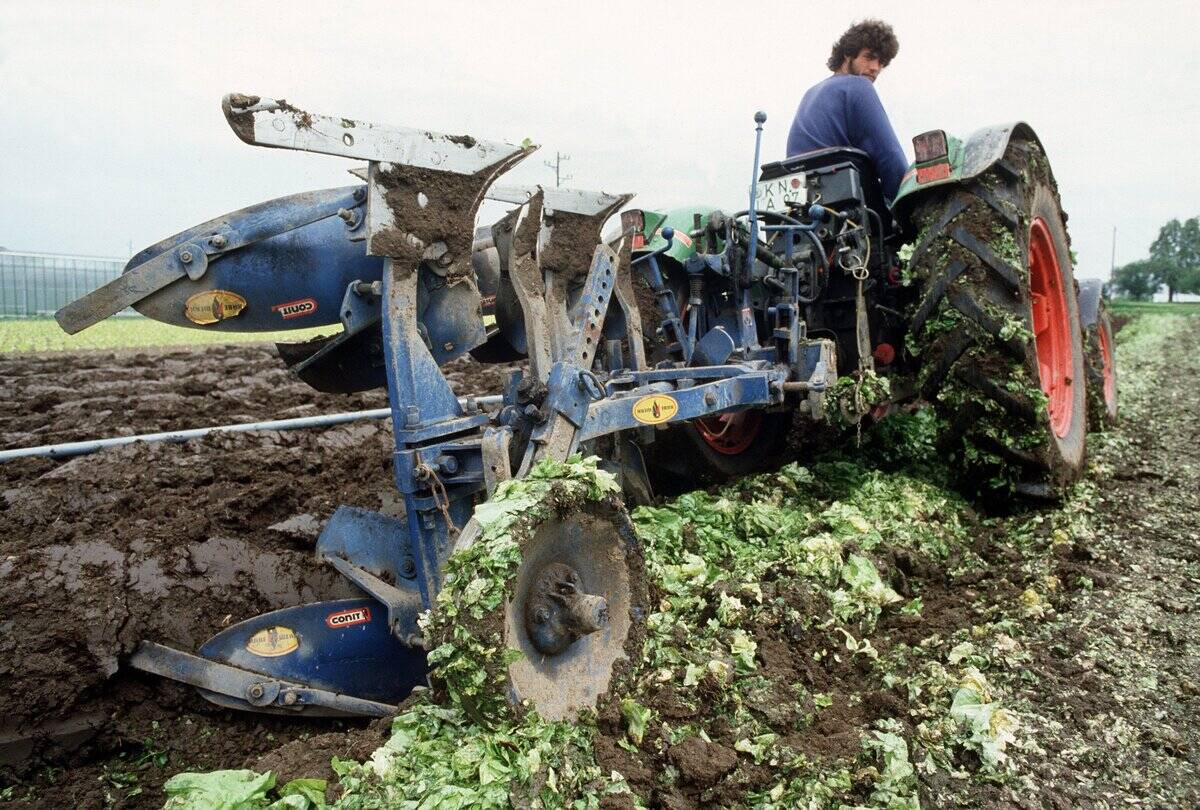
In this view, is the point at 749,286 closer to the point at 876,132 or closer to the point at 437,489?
the point at 876,132

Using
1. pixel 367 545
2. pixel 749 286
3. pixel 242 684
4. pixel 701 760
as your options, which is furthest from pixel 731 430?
pixel 242 684

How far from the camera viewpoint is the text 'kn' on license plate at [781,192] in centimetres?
481

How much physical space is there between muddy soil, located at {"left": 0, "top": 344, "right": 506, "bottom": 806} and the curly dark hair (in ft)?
12.7

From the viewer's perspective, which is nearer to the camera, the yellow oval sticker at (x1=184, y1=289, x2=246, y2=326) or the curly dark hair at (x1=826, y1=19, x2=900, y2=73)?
the yellow oval sticker at (x1=184, y1=289, x2=246, y2=326)

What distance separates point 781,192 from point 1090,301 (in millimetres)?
3532

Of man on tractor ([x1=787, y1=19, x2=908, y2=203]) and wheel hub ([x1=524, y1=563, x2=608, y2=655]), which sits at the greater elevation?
man on tractor ([x1=787, y1=19, x2=908, y2=203])

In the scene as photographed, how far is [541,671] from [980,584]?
213cm

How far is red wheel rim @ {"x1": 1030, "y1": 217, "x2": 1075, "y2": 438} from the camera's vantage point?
16.4 ft

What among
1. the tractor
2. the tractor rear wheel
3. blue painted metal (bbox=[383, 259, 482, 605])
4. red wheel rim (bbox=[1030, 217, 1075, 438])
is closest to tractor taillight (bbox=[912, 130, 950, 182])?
the tractor

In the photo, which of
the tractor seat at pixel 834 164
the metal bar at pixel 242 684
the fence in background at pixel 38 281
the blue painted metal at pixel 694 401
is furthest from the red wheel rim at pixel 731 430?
the fence in background at pixel 38 281

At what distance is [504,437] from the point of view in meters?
2.84

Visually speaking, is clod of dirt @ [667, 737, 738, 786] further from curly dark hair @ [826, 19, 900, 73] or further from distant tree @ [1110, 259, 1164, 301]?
distant tree @ [1110, 259, 1164, 301]

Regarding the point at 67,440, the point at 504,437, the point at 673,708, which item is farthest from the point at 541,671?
the point at 67,440

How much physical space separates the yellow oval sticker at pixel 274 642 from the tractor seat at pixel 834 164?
3.36m
